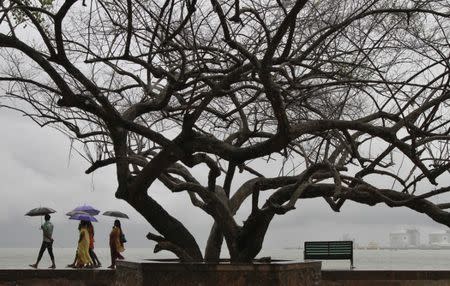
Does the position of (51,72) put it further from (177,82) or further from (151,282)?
(151,282)

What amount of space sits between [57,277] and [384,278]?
18.1ft

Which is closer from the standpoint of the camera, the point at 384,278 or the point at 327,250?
the point at 384,278

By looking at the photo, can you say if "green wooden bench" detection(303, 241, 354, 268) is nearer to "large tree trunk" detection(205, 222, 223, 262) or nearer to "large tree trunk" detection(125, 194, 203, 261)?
"large tree trunk" detection(205, 222, 223, 262)

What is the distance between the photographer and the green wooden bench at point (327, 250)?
52.7 ft

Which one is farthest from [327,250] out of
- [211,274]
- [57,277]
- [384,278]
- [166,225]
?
[211,274]

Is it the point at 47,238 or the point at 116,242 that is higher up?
the point at 47,238

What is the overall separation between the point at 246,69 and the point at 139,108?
1.69m

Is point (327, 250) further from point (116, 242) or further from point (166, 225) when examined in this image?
point (166, 225)

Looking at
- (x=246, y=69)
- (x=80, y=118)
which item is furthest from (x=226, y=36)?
(x=80, y=118)

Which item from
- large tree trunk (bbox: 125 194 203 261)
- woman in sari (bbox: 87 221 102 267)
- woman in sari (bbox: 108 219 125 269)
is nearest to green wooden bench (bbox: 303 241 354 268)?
woman in sari (bbox: 108 219 125 269)

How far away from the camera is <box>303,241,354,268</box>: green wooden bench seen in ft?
52.7

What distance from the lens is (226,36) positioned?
656 cm

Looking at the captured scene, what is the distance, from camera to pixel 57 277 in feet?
38.2

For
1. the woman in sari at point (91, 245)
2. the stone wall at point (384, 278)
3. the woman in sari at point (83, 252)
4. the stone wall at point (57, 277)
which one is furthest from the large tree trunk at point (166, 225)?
the woman in sari at point (91, 245)
